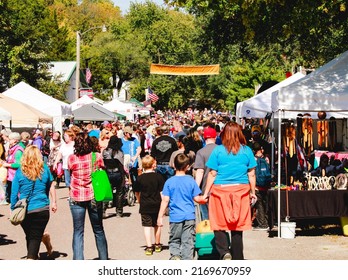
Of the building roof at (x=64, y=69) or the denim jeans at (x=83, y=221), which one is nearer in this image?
the denim jeans at (x=83, y=221)

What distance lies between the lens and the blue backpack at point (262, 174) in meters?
13.5

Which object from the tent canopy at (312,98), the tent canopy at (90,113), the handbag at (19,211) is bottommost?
the handbag at (19,211)

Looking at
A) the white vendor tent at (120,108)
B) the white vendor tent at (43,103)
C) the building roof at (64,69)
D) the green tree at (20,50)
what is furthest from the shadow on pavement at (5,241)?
the building roof at (64,69)

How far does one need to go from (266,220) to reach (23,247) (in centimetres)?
440

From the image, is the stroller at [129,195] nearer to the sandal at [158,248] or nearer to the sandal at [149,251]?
the sandal at [158,248]

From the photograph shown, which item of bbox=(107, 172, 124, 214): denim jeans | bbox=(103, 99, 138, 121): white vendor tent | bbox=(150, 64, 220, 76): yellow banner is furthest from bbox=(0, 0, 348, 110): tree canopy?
bbox=(103, 99, 138, 121): white vendor tent

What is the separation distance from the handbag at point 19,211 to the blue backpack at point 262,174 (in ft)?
17.2

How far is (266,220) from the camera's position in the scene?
45.0 feet

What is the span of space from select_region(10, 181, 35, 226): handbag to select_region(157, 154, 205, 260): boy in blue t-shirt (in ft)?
5.65

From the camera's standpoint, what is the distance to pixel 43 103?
32188mm

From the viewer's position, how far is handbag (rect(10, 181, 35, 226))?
9203mm

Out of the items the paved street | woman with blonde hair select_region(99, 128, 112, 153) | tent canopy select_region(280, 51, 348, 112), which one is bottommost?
the paved street

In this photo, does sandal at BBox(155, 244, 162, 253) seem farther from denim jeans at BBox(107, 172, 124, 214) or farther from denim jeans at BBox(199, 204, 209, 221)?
denim jeans at BBox(107, 172, 124, 214)

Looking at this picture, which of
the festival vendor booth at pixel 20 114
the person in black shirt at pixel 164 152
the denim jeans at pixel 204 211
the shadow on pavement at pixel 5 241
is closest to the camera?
the denim jeans at pixel 204 211
